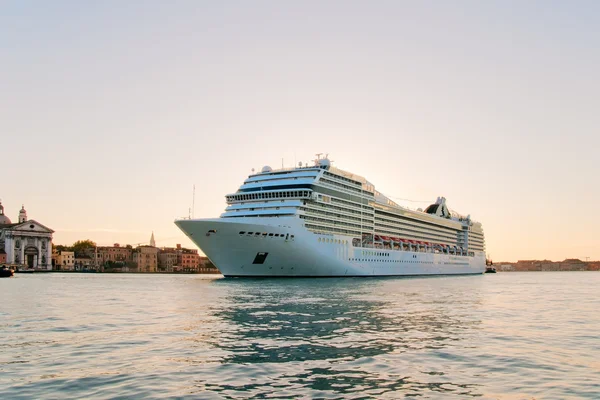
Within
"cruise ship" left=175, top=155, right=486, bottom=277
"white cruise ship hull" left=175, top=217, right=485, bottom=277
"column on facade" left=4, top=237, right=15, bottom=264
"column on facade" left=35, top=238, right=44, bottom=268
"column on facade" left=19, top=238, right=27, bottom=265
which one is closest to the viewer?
"white cruise ship hull" left=175, top=217, right=485, bottom=277

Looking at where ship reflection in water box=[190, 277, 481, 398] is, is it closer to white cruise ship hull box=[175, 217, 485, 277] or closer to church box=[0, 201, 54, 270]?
white cruise ship hull box=[175, 217, 485, 277]

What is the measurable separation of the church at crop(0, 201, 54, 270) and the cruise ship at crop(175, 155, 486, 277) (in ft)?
464

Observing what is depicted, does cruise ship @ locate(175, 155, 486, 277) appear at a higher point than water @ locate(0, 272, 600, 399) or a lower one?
higher

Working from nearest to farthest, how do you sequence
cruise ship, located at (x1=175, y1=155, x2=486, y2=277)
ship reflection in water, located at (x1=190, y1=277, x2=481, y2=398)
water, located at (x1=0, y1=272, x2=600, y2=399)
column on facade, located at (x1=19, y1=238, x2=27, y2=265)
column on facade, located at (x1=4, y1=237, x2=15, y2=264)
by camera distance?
water, located at (x1=0, y1=272, x2=600, y2=399) → ship reflection in water, located at (x1=190, y1=277, x2=481, y2=398) → cruise ship, located at (x1=175, y1=155, x2=486, y2=277) → column on facade, located at (x1=4, y1=237, x2=15, y2=264) → column on facade, located at (x1=19, y1=238, x2=27, y2=265)

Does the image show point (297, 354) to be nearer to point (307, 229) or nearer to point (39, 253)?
point (307, 229)

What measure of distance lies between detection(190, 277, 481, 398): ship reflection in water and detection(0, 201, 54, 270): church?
18103 cm

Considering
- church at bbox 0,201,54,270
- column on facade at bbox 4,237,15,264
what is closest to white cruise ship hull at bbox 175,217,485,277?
church at bbox 0,201,54,270

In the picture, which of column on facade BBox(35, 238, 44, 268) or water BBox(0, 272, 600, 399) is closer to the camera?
water BBox(0, 272, 600, 399)

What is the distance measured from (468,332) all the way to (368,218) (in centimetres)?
6961

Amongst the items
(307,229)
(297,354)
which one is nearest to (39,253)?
(307,229)

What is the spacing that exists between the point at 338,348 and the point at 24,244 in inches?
7896

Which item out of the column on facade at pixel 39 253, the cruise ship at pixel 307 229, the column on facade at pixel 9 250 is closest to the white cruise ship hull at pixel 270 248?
the cruise ship at pixel 307 229

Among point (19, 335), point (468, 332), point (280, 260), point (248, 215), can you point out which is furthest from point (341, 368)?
point (248, 215)

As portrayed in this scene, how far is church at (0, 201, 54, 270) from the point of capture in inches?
7416
